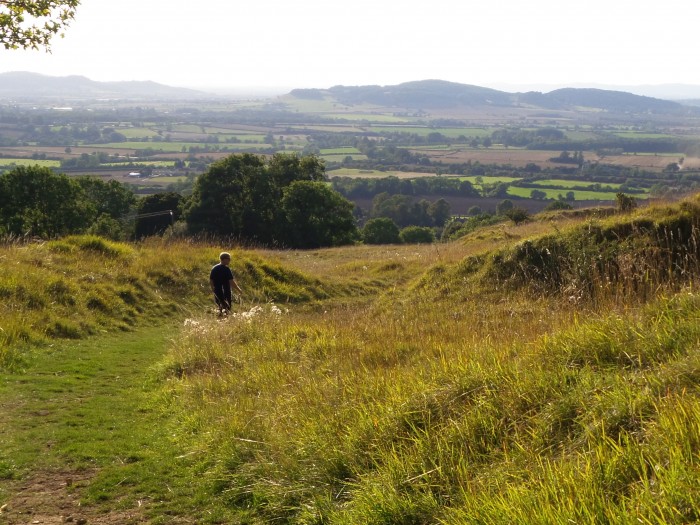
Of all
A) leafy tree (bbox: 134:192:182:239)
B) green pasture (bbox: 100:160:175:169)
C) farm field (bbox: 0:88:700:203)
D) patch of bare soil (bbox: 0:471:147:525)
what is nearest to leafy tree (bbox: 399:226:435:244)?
farm field (bbox: 0:88:700:203)

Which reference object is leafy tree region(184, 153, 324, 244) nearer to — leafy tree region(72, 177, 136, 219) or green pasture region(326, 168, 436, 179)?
leafy tree region(72, 177, 136, 219)

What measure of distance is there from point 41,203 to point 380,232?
3061 cm

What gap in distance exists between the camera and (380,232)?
5869 cm

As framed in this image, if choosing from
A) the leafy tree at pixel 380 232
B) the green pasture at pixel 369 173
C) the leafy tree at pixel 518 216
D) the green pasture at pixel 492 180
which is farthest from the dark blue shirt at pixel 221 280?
the green pasture at pixel 369 173

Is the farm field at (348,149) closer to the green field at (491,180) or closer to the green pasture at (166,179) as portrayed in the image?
the green field at (491,180)

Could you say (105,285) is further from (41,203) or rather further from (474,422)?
(41,203)

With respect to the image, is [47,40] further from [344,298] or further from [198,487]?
[198,487]

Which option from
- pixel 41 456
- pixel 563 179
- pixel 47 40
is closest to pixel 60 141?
pixel 563 179

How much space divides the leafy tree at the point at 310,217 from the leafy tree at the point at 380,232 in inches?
371

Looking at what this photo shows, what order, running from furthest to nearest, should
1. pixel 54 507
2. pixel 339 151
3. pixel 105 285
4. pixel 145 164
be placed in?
pixel 339 151
pixel 145 164
pixel 105 285
pixel 54 507

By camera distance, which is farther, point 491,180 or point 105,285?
point 491,180

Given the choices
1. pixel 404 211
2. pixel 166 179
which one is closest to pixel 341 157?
pixel 166 179

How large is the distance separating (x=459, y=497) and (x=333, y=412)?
1885mm

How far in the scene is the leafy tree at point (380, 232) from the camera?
2275 inches
